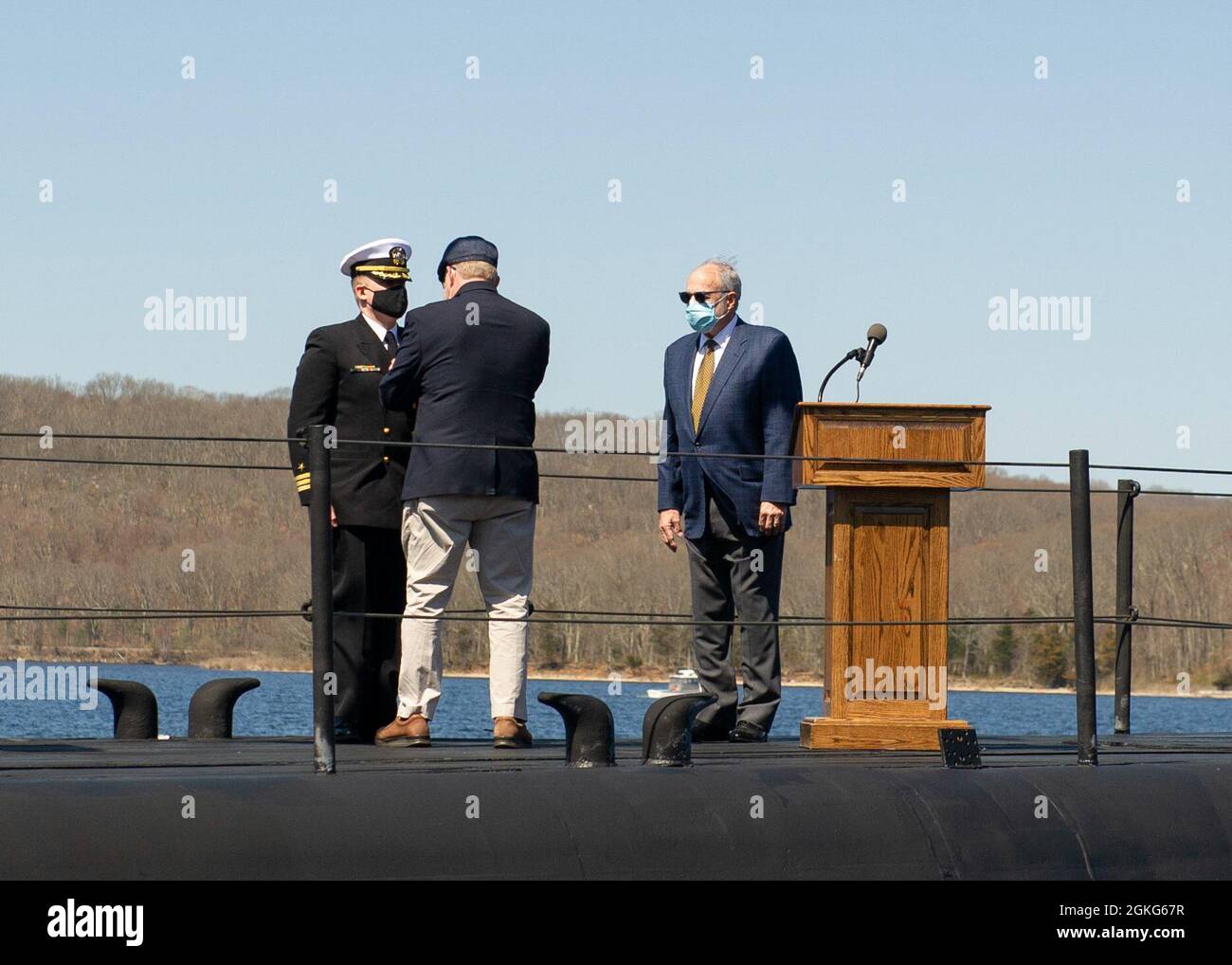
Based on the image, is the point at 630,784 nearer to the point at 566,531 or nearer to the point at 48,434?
the point at 48,434

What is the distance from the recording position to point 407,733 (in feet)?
21.1

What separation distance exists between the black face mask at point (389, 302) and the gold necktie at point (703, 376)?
122 centimetres

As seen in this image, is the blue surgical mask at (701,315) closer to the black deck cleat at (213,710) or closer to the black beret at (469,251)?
the black beret at (469,251)

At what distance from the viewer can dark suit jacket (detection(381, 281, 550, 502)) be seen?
248 inches

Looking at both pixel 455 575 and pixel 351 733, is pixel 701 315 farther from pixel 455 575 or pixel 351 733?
pixel 351 733

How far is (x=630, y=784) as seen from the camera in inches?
216

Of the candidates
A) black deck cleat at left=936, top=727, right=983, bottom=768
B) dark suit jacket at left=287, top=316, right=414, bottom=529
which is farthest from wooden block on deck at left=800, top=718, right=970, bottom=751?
dark suit jacket at left=287, top=316, right=414, bottom=529

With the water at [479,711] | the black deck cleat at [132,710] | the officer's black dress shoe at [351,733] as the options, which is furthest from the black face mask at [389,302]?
the water at [479,711]

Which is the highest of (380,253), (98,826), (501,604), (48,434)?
(380,253)

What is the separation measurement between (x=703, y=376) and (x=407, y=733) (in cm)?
192

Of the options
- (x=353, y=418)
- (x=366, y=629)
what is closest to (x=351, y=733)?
(x=366, y=629)

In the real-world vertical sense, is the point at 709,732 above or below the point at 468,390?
below
